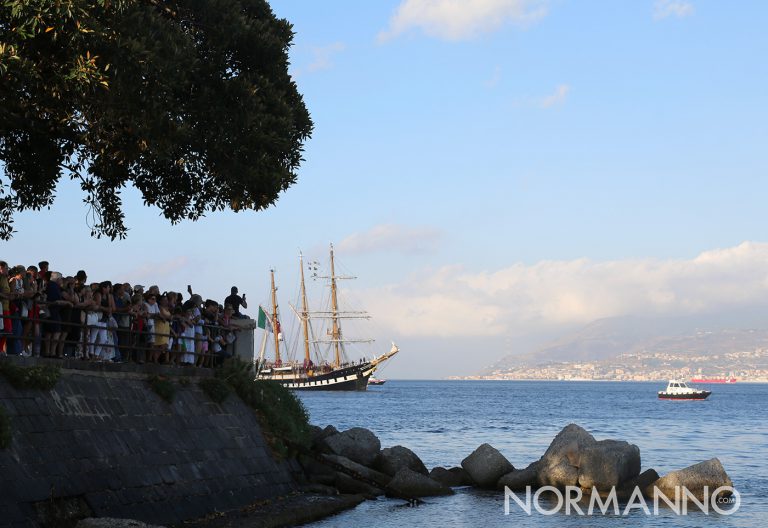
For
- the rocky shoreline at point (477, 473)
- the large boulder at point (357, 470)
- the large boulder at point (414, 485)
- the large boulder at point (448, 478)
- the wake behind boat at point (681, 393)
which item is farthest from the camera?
the wake behind boat at point (681, 393)

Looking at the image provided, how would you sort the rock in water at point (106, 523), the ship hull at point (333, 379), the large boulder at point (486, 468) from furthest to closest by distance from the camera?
1. the ship hull at point (333, 379)
2. the large boulder at point (486, 468)
3. the rock in water at point (106, 523)

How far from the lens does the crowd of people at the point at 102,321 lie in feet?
55.1

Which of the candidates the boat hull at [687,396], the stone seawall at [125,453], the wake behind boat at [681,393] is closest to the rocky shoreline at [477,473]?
the stone seawall at [125,453]

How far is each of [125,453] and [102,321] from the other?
9.56ft

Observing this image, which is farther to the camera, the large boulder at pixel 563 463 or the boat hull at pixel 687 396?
the boat hull at pixel 687 396

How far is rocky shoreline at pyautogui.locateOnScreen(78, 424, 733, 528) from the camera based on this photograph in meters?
24.2

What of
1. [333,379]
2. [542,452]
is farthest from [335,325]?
[542,452]

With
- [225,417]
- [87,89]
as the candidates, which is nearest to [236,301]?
[225,417]

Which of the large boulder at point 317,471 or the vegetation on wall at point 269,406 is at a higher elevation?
the vegetation on wall at point 269,406

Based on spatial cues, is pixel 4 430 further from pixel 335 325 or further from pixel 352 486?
pixel 335 325

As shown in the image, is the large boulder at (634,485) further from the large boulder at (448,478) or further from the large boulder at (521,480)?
the large boulder at (448,478)

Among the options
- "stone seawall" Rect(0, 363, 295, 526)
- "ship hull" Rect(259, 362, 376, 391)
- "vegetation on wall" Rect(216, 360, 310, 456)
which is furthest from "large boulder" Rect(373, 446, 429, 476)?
"ship hull" Rect(259, 362, 376, 391)

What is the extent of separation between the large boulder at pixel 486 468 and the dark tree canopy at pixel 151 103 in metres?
9.95

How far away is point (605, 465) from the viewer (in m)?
25.9
